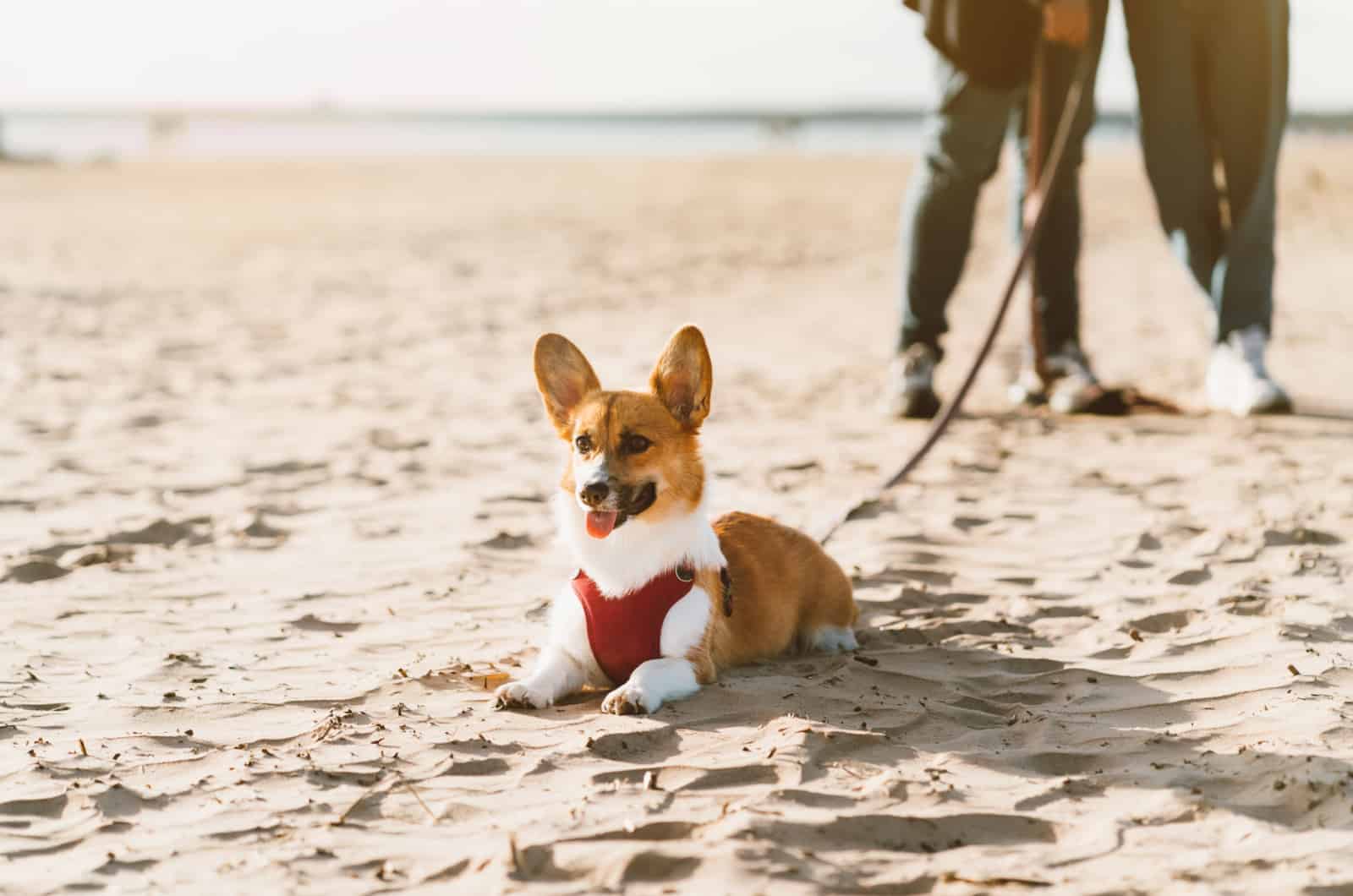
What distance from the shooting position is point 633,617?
360cm

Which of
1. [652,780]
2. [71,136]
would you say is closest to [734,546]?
[652,780]

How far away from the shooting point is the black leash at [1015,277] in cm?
507

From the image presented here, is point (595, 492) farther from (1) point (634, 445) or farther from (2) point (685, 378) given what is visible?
(2) point (685, 378)

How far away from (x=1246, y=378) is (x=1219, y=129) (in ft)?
3.77

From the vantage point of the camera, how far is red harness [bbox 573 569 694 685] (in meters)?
3.59

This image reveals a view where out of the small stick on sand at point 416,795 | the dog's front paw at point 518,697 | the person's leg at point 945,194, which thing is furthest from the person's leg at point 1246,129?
the small stick on sand at point 416,795

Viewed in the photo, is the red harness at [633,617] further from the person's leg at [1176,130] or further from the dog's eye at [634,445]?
the person's leg at [1176,130]

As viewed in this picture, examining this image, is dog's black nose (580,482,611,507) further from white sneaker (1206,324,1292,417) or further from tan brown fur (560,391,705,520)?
white sneaker (1206,324,1292,417)

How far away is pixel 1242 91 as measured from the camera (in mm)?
6465

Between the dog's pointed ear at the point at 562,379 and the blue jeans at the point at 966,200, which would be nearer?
the dog's pointed ear at the point at 562,379

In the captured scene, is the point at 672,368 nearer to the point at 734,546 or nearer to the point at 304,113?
the point at 734,546

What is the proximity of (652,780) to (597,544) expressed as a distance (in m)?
0.76

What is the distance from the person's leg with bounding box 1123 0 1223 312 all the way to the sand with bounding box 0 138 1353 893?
33.6 inches

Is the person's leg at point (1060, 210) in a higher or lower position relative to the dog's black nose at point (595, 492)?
higher
